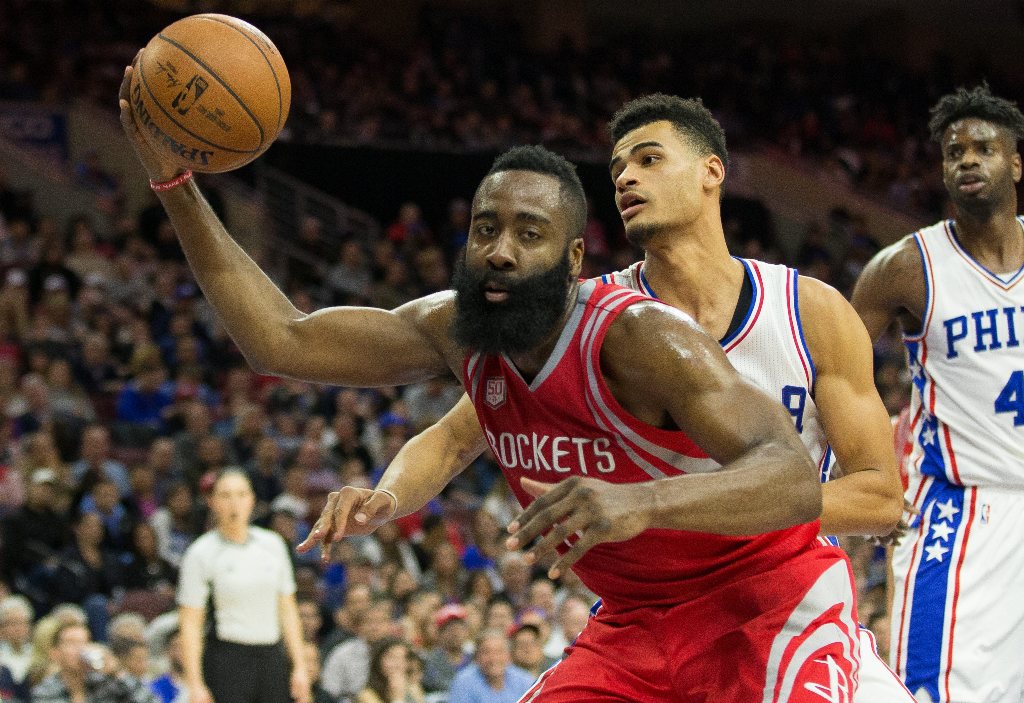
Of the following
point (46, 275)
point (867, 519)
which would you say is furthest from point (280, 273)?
point (867, 519)

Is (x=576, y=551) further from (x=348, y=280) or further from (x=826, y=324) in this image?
(x=348, y=280)

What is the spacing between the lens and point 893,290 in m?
4.53

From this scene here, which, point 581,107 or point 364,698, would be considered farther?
point 581,107

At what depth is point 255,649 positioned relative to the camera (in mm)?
7395

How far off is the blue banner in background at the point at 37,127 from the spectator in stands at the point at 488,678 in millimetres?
9662

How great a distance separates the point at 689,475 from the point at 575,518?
0.99ft

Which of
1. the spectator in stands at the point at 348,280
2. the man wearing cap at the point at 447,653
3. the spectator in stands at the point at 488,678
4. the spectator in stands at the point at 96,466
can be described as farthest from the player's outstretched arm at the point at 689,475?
the spectator in stands at the point at 348,280

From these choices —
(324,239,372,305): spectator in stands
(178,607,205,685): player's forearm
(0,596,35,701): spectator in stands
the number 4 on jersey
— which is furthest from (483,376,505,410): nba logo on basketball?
(324,239,372,305): spectator in stands

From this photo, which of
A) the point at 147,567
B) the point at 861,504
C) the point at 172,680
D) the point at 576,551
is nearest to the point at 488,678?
the point at 172,680

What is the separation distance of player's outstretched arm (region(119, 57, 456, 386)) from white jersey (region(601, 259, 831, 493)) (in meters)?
0.75

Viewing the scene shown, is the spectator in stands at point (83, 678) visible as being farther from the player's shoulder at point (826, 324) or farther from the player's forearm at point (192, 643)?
the player's shoulder at point (826, 324)

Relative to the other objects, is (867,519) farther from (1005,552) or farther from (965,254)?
(965,254)

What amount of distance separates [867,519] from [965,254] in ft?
5.02

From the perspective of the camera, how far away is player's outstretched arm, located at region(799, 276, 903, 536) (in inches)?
134
